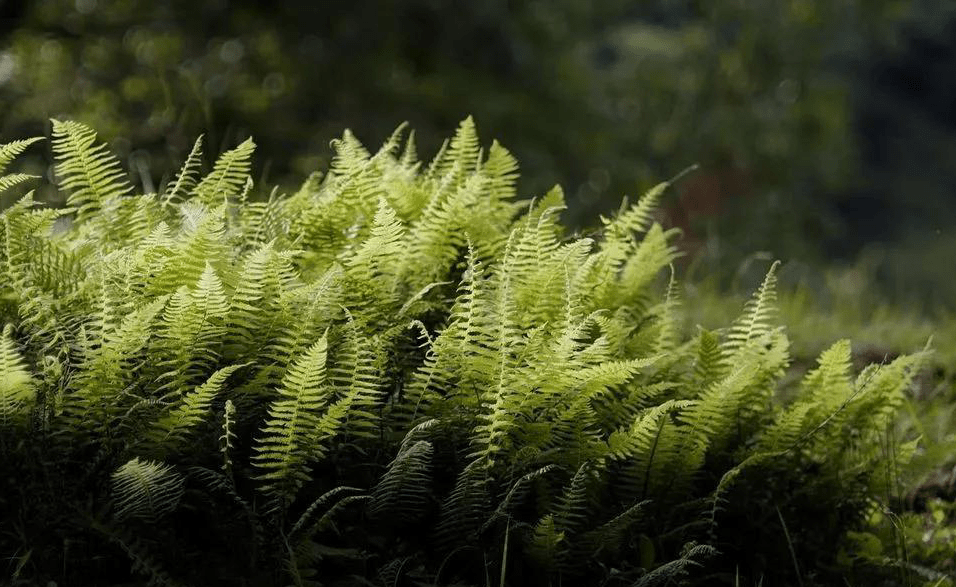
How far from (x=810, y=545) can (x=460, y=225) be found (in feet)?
3.97

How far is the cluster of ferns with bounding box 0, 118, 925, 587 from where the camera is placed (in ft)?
6.82

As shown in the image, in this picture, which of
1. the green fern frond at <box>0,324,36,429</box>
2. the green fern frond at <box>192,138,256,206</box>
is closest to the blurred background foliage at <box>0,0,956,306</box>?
the green fern frond at <box>192,138,256,206</box>

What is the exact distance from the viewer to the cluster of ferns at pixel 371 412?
208 centimetres

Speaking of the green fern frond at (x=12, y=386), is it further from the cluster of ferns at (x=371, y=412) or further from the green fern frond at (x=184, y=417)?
the green fern frond at (x=184, y=417)

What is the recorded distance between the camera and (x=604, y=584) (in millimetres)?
2324

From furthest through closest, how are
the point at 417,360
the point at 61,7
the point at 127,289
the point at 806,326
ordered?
the point at 61,7, the point at 806,326, the point at 417,360, the point at 127,289

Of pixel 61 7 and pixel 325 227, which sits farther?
pixel 61 7

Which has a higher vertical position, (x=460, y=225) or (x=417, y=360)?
(x=460, y=225)

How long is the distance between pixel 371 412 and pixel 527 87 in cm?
709

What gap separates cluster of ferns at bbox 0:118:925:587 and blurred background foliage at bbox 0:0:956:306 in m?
1.27

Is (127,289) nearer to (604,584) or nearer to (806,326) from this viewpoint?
(604,584)

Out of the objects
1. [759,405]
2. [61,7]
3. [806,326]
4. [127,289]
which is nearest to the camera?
[127,289]

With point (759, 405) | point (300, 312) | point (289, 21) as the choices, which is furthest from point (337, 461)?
point (289, 21)

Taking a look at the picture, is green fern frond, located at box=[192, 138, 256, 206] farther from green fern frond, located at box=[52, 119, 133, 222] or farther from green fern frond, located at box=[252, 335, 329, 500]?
green fern frond, located at box=[252, 335, 329, 500]
